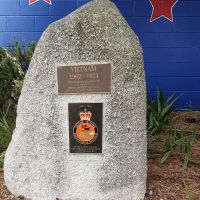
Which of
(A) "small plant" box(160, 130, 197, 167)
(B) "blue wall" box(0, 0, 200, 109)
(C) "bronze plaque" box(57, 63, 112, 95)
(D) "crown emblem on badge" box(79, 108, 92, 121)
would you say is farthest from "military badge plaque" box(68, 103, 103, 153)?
(B) "blue wall" box(0, 0, 200, 109)

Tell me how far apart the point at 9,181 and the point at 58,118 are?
2.42 feet

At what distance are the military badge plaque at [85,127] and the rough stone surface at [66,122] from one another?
4 cm

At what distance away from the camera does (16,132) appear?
3.56 metres

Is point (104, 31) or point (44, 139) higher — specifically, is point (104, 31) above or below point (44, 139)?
above

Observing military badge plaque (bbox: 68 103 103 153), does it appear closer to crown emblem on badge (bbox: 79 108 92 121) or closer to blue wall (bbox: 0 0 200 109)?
crown emblem on badge (bbox: 79 108 92 121)

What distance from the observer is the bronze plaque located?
10.7ft

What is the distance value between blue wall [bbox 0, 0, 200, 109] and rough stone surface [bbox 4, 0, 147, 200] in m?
2.67

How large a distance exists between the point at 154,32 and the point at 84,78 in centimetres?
304

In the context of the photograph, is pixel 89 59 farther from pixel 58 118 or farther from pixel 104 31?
pixel 58 118

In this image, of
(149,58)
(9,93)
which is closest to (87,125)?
(9,93)

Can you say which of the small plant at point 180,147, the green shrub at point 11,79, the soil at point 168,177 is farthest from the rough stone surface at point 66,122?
the green shrub at point 11,79

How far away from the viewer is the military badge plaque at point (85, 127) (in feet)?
11.0

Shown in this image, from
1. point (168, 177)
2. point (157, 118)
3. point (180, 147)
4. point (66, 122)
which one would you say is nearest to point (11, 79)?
point (157, 118)

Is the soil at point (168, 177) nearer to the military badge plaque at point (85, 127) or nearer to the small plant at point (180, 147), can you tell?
the small plant at point (180, 147)
